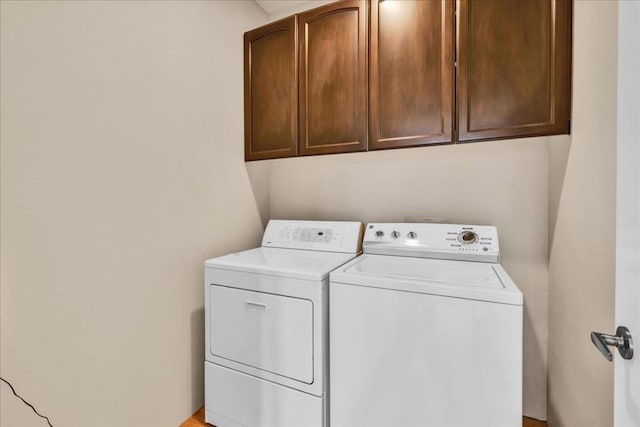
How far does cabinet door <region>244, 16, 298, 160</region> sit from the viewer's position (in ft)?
6.01

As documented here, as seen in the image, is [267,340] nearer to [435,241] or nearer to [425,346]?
[425,346]

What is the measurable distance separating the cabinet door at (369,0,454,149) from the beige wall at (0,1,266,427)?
979 mm

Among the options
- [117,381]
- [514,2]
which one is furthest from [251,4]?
[117,381]

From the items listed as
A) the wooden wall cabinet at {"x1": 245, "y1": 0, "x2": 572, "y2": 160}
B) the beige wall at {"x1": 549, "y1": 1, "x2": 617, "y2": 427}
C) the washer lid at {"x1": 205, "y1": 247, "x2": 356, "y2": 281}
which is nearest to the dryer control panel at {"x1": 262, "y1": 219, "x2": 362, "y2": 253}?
the washer lid at {"x1": 205, "y1": 247, "x2": 356, "y2": 281}

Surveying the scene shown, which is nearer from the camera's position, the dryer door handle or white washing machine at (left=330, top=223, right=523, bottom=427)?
white washing machine at (left=330, top=223, right=523, bottom=427)

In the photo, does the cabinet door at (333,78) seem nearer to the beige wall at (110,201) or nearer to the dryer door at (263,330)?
the beige wall at (110,201)

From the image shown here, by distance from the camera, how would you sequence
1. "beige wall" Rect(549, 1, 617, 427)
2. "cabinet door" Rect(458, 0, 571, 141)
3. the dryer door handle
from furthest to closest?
the dryer door handle, "cabinet door" Rect(458, 0, 571, 141), "beige wall" Rect(549, 1, 617, 427)

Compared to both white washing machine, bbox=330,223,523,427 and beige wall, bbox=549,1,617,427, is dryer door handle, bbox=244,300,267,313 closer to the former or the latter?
white washing machine, bbox=330,223,523,427

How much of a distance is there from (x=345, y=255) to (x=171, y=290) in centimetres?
98

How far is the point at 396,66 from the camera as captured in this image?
1546 millimetres

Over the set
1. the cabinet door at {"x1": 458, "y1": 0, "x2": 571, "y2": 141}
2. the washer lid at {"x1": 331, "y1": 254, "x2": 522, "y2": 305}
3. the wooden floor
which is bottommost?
the wooden floor

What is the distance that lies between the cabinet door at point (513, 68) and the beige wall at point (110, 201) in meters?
1.41

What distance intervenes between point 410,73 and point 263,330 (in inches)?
59.1

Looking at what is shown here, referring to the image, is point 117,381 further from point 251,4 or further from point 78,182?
point 251,4
